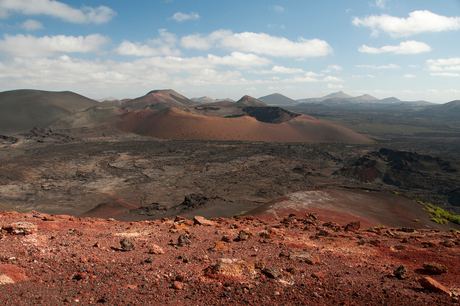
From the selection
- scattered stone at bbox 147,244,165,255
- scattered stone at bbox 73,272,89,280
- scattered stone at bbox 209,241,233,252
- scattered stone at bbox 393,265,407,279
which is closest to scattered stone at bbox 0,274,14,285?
scattered stone at bbox 73,272,89,280

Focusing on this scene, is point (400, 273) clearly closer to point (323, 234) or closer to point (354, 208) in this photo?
point (323, 234)

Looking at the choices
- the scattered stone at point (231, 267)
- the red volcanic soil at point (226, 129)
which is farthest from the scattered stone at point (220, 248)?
the red volcanic soil at point (226, 129)

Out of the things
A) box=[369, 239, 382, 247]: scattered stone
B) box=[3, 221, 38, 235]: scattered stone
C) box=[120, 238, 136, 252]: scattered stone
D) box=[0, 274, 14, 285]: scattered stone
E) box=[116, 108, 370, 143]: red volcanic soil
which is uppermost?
box=[116, 108, 370, 143]: red volcanic soil

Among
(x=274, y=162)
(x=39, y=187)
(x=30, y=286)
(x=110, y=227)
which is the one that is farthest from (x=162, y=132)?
(x=30, y=286)

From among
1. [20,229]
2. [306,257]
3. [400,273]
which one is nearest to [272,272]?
[306,257]

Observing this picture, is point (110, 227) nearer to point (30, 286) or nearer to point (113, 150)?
point (30, 286)

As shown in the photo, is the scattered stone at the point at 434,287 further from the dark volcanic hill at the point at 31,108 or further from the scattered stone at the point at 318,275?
the dark volcanic hill at the point at 31,108

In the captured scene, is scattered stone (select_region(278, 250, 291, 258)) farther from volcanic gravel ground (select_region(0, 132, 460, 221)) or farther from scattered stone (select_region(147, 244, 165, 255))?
volcanic gravel ground (select_region(0, 132, 460, 221))
